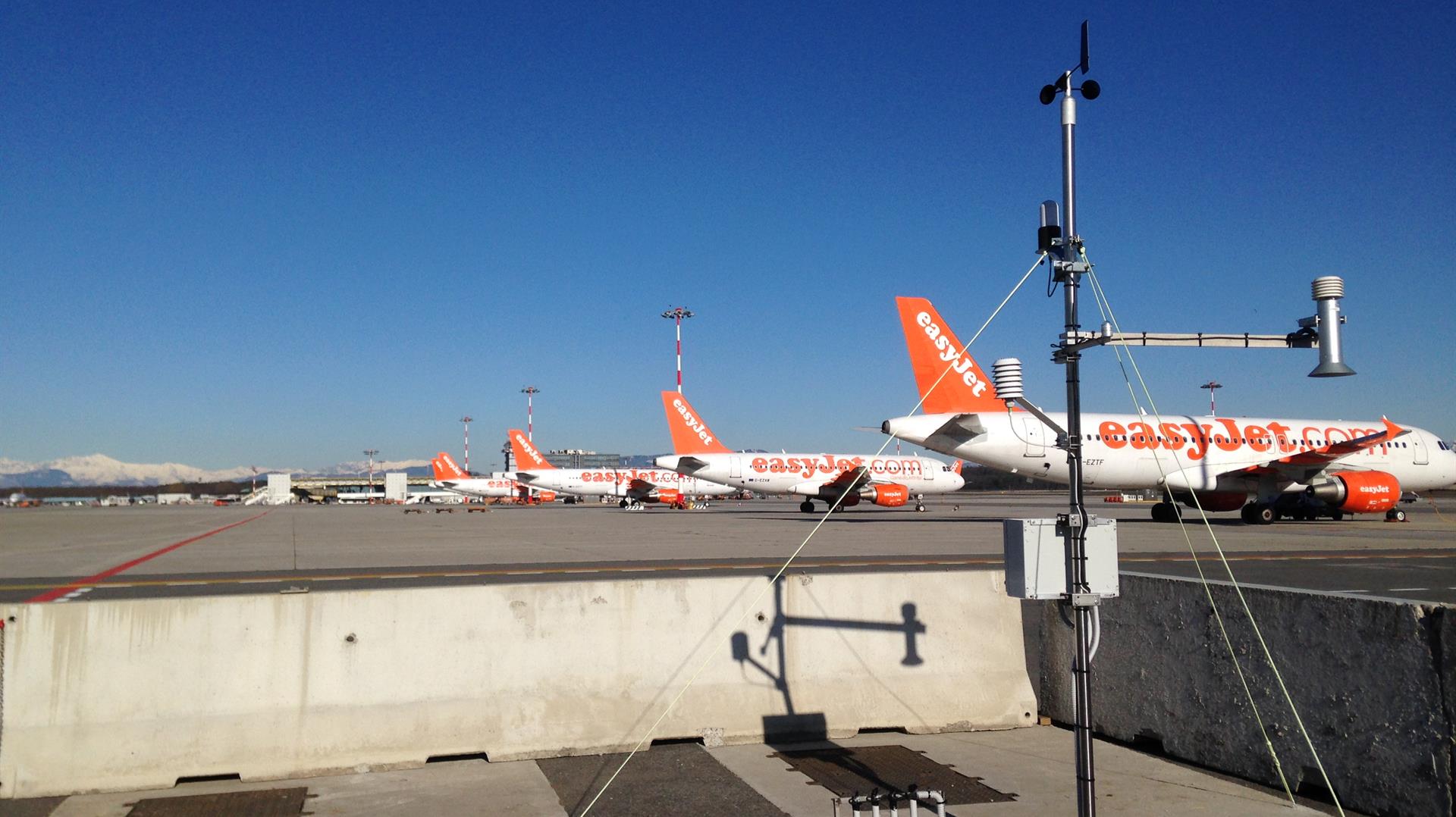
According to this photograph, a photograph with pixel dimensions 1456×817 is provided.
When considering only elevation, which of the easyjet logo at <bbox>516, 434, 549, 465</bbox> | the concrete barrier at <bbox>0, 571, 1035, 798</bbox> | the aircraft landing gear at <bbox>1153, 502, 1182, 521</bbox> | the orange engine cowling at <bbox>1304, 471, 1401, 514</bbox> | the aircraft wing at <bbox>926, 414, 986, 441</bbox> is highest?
the easyjet logo at <bbox>516, 434, 549, 465</bbox>

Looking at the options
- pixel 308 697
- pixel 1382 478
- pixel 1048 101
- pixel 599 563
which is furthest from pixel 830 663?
pixel 1382 478

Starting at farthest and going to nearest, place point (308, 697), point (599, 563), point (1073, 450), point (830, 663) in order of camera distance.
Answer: point (599, 563)
point (830, 663)
point (308, 697)
point (1073, 450)

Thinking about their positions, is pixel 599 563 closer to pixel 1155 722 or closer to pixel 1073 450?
pixel 1155 722

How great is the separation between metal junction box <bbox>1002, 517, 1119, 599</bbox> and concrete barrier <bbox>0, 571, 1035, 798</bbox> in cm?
252

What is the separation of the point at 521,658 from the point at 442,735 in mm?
671

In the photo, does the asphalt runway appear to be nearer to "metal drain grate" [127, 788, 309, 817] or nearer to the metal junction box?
the metal junction box

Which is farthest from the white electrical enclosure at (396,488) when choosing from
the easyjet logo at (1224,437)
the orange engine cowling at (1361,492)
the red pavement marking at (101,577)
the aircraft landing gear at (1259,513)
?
the orange engine cowling at (1361,492)

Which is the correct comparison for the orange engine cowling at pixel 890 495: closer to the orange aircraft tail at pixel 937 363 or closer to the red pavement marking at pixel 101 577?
the orange aircraft tail at pixel 937 363

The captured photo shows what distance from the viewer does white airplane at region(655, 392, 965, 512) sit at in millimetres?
50781

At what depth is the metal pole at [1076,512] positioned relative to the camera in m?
4.31

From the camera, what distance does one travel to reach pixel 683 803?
5266 millimetres

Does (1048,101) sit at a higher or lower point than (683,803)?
higher

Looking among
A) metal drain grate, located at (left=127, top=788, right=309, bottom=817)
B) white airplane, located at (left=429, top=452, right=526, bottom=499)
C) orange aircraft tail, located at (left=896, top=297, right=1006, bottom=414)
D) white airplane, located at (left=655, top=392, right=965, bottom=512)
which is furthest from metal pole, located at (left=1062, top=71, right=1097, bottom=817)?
white airplane, located at (left=429, top=452, right=526, bottom=499)

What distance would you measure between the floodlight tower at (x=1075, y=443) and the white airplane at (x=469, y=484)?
325 feet
